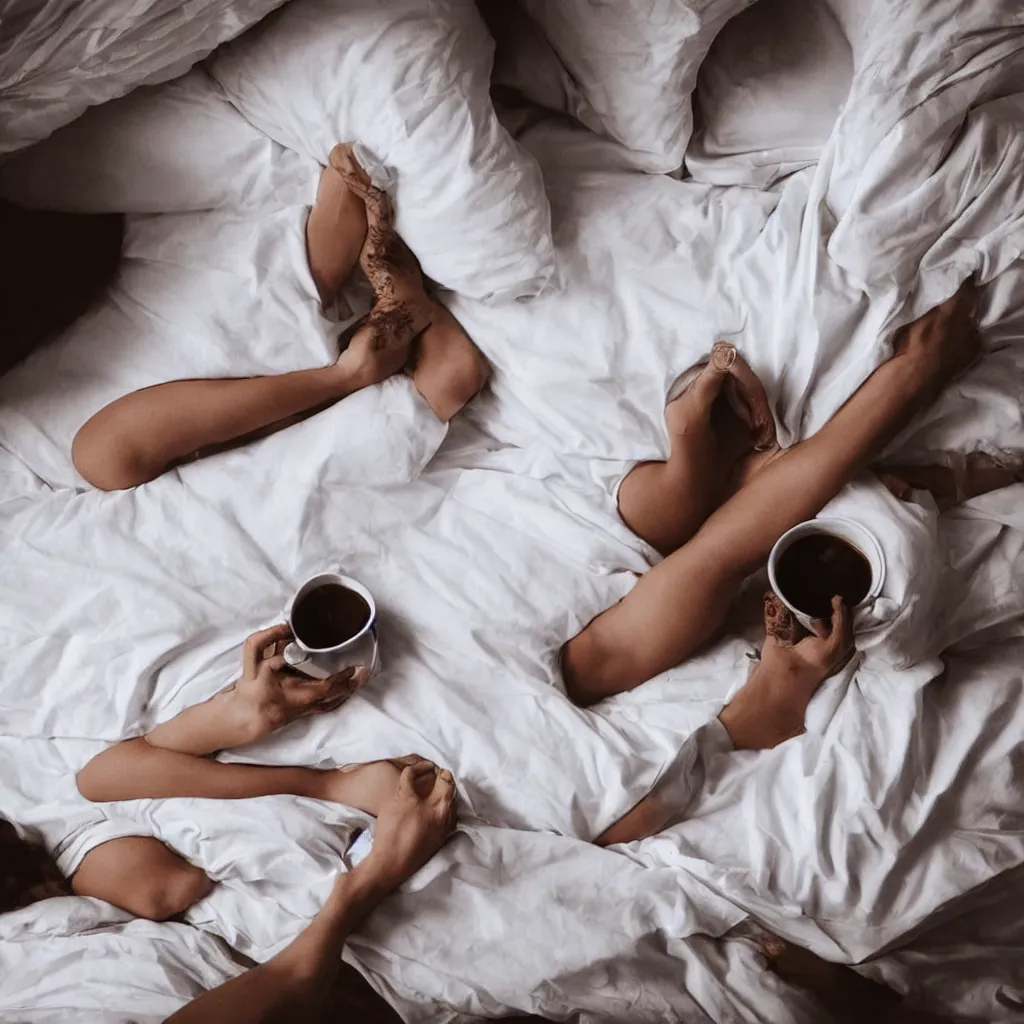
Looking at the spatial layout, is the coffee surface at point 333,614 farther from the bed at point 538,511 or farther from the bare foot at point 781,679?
the bare foot at point 781,679

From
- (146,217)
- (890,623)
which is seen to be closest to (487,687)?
(890,623)

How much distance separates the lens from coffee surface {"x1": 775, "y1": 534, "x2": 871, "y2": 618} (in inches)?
35.2

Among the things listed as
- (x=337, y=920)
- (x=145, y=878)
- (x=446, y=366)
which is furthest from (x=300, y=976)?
(x=446, y=366)

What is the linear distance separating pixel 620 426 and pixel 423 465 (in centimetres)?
19

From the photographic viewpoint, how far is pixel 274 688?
0.92 m

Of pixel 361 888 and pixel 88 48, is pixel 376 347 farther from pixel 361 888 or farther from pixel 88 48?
pixel 361 888

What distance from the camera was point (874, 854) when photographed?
907 millimetres

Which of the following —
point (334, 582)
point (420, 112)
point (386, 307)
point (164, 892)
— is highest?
point (420, 112)

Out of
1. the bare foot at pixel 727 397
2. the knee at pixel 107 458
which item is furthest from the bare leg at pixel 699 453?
the knee at pixel 107 458

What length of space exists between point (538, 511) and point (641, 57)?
0.42 m

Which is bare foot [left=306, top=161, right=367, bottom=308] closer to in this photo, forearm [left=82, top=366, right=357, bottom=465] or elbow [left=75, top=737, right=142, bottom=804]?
forearm [left=82, top=366, right=357, bottom=465]

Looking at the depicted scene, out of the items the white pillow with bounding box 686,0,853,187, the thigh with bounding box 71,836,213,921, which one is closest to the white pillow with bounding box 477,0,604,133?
the white pillow with bounding box 686,0,853,187

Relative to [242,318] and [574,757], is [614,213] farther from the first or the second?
[574,757]

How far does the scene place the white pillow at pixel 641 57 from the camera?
923 mm
